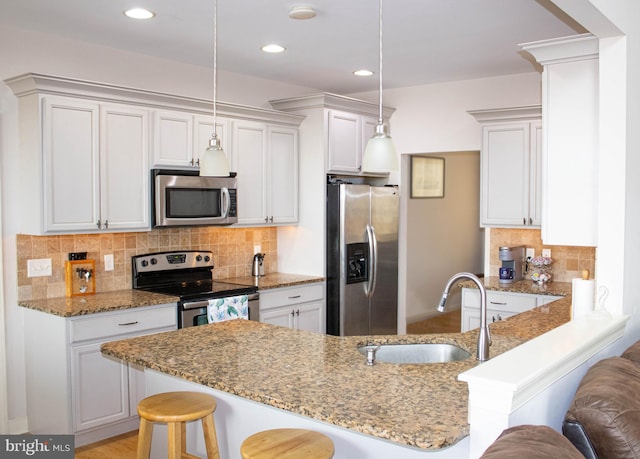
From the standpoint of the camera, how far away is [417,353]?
2855 millimetres

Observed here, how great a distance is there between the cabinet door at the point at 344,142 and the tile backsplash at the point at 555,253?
4.55ft

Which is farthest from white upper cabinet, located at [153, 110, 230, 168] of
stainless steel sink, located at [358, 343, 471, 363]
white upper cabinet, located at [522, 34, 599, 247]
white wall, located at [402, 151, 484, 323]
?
white wall, located at [402, 151, 484, 323]

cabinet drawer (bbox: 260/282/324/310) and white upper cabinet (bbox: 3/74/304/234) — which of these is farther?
cabinet drawer (bbox: 260/282/324/310)

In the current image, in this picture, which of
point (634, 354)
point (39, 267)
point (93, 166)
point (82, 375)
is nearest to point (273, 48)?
point (93, 166)

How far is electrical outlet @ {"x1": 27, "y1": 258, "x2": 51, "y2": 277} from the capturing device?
402cm

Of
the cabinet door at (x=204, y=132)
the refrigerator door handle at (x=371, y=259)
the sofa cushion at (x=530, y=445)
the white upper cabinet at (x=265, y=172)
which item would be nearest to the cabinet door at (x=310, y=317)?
the refrigerator door handle at (x=371, y=259)

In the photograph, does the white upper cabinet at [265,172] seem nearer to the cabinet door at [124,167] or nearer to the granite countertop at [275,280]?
the granite countertop at [275,280]

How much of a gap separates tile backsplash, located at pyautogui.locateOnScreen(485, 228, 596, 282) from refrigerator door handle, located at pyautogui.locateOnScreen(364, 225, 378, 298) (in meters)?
1.00

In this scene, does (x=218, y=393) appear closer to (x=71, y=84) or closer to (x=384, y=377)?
(x=384, y=377)

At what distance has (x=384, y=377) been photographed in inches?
90.1

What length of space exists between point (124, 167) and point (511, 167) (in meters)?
2.98

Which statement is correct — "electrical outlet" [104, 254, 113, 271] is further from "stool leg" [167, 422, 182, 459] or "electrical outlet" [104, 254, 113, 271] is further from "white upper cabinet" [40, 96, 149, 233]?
"stool leg" [167, 422, 182, 459]

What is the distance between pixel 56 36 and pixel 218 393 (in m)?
2.79

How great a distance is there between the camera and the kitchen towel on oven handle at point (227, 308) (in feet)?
14.3
